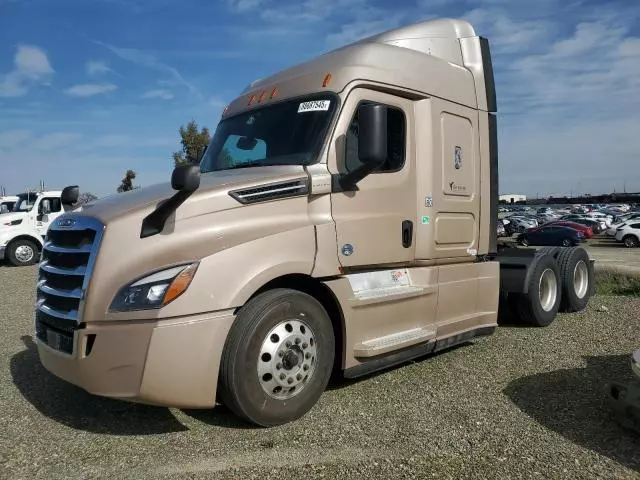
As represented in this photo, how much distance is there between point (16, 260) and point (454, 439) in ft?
54.3

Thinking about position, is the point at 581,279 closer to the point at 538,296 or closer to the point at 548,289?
the point at 548,289

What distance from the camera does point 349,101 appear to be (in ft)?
15.2

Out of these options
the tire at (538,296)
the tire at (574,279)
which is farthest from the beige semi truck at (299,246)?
the tire at (574,279)

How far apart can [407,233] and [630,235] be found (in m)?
32.8

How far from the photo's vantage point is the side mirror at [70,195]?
4.98m

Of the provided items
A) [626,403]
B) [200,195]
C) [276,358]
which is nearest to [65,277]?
[200,195]

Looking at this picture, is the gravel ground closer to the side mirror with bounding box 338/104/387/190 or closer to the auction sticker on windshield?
the side mirror with bounding box 338/104/387/190

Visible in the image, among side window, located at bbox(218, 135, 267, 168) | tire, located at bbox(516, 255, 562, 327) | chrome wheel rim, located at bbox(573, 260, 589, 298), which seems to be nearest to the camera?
side window, located at bbox(218, 135, 267, 168)

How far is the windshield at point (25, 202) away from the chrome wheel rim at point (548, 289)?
1541 cm

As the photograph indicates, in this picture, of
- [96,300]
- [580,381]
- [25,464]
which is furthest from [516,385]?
[25,464]

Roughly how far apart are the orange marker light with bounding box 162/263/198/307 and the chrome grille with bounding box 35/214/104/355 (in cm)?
54

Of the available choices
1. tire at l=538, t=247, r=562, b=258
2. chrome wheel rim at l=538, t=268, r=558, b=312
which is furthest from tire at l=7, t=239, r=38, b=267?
chrome wheel rim at l=538, t=268, r=558, b=312

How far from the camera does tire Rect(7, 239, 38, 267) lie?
16827 millimetres

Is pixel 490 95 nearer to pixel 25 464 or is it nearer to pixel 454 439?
pixel 454 439
